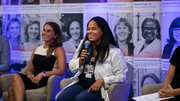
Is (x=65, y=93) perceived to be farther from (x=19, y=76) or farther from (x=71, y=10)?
(x=71, y=10)

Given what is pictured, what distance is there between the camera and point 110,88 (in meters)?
3.18

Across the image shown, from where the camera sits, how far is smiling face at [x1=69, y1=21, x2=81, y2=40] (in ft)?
16.6

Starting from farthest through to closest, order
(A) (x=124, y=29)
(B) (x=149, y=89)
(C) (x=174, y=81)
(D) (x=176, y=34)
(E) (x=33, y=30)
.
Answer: (E) (x=33, y=30) < (A) (x=124, y=29) < (D) (x=176, y=34) < (B) (x=149, y=89) < (C) (x=174, y=81)

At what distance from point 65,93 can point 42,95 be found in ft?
2.37

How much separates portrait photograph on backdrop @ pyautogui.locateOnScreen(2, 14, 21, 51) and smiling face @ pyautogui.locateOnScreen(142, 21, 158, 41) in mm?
2619

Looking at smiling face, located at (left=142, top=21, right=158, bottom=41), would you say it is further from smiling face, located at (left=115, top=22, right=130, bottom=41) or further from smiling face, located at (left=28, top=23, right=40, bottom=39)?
smiling face, located at (left=28, top=23, right=40, bottom=39)

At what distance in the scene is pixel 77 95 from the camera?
3.18 meters

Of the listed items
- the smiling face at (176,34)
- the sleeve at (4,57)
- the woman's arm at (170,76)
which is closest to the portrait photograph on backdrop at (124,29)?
the smiling face at (176,34)

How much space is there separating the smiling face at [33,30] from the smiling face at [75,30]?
735 millimetres

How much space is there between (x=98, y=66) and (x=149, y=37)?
1639 millimetres

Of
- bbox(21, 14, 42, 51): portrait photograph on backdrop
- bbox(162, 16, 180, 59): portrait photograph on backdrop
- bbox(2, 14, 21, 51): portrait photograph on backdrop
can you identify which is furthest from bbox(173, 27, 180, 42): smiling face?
bbox(2, 14, 21, 51): portrait photograph on backdrop

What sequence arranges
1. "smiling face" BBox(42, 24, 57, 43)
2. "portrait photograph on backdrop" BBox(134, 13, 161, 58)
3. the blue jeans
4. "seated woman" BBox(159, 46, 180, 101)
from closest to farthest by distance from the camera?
1. "seated woman" BBox(159, 46, 180, 101)
2. the blue jeans
3. "smiling face" BBox(42, 24, 57, 43)
4. "portrait photograph on backdrop" BBox(134, 13, 161, 58)

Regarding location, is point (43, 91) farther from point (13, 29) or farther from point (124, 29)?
point (13, 29)

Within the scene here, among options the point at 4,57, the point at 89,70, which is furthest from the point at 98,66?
the point at 4,57
